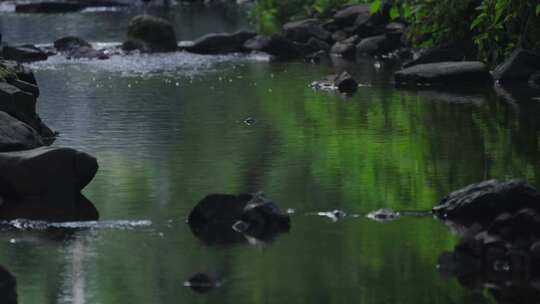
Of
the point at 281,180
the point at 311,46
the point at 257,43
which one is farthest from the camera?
the point at 257,43

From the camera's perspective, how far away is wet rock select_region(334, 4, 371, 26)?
42.6 m

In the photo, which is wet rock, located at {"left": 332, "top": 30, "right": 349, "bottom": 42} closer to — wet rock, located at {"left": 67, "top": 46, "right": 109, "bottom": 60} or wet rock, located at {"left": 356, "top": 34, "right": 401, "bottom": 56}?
wet rock, located at {"left": 356, "top": 34, "right": 401, "bottom": 56}

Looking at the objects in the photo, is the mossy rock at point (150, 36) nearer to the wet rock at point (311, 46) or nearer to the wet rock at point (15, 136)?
the wet rock at point (311, 46)

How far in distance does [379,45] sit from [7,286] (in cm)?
2805

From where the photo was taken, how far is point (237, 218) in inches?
622

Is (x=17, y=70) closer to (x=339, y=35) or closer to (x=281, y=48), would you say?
(x=281, y=48)

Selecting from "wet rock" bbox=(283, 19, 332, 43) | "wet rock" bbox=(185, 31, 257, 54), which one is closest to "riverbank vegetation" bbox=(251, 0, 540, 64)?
"wet rock" bbox=(283, 19, 332, 43)

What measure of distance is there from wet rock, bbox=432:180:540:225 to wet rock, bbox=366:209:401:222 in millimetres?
587

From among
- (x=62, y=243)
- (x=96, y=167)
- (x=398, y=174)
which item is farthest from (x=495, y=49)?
(x=62, y=243)

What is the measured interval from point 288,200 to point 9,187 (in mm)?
3136

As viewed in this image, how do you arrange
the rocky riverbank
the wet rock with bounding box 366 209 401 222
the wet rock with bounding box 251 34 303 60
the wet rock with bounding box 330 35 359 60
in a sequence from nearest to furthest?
the wet rock with bounding box 366 209 401 222
the rocky riverbank
the wet rock with bounding box 330 35 359 60
the wet rock with bounding box 251 34 303 60

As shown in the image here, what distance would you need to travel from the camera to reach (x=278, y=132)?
2344 centimetres

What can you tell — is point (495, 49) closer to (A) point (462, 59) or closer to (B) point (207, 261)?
(A) point (462, 59)

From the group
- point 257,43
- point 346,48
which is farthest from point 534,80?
point 257,43
